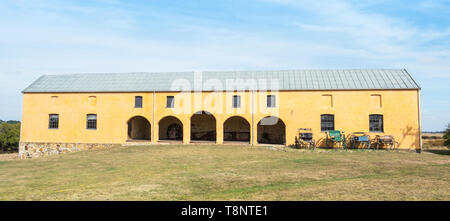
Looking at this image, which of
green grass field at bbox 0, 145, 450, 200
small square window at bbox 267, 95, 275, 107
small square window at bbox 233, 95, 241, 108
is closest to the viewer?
green grass field at bbox 0, 145, 450, 200

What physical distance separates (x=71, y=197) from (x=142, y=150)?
42.5 feet

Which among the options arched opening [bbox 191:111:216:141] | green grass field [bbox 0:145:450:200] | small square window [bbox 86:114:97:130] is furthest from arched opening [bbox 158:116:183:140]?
green grass field [bbox 0:145:450:200]

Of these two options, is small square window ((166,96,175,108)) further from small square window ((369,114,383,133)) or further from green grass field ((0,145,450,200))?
small square window ((369,114,383,133))

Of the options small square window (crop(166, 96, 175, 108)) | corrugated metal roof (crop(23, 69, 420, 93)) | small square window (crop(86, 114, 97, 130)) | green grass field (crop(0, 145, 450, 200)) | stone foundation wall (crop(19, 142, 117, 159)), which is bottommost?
stone foundation wall (crop(19, 142, 117, 159))

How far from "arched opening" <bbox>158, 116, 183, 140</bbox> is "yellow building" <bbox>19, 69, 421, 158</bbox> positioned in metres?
0.09

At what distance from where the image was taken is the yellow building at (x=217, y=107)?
2156 centimetres

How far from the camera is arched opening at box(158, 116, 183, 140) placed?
27.8 m

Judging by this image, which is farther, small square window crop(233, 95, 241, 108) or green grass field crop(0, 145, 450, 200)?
small square window crop(233, 95, 241, 108)

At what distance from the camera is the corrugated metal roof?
73.3 ft

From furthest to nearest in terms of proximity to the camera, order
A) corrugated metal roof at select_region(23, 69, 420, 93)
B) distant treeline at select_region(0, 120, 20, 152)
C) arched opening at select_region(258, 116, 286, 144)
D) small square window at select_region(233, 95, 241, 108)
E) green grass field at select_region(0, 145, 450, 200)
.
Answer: distant treeline at select_region(0, 120, 20, 152) → arched opening at select_region(258, 116, 286, 144) → small square window at select_region(233, 95, 241, 108) → corrugated metal roof at select_region(23, 69, 420, 93) → green grass field at select_region(0, 145, 450, 200)

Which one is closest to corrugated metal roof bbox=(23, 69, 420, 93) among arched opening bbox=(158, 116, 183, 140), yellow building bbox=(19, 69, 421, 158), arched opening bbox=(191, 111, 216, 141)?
yellow building bbox=(19, 69, 421, 158)

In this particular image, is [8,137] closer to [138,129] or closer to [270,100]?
[138,129]

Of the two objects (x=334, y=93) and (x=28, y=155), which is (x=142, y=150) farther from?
(x=334, y=93)

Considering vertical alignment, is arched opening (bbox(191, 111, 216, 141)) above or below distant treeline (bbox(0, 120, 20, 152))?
above
